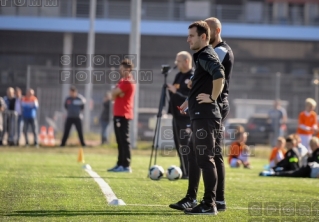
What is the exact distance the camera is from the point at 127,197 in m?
8.73

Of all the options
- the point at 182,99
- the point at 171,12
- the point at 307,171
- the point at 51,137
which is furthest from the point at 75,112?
the point at 171,12

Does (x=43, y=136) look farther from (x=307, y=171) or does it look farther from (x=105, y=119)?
(x=307, y=171)

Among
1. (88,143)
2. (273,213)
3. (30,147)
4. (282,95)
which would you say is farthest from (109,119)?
(273,213)

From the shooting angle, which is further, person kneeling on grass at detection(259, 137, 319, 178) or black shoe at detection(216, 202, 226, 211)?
person kneeling on grass at detection(259, 137, 319, 178)

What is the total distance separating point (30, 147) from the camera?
2217 centimetres

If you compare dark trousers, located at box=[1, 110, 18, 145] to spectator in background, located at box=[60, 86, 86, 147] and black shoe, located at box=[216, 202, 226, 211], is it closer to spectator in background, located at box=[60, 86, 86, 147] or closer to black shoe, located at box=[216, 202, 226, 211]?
spectator in background, located at box=[60, 86, 86, 147]

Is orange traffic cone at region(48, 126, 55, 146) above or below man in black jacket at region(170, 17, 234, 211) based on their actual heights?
below

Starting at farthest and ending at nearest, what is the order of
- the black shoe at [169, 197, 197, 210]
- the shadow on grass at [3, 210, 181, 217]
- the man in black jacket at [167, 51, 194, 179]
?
the man in black jacket at [167, 51, 194, 179] → the black shoe at [169, 197, 197, 210] → the shadow on grass at [3, 210, 181, 217]

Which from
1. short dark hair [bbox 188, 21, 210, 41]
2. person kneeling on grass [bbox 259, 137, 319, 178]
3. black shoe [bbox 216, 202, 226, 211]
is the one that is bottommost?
person kneeling on grass [bbox 259, 137, 319, 178]

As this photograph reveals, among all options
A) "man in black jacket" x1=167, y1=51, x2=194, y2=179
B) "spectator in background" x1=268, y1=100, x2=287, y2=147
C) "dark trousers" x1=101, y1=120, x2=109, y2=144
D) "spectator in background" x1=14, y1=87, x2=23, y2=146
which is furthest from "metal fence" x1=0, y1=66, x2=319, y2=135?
"man in black jacket" x1=167, y1=51, x2=194, y2=179

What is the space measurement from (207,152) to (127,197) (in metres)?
1.71

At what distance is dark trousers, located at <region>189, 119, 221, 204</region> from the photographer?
739 cm

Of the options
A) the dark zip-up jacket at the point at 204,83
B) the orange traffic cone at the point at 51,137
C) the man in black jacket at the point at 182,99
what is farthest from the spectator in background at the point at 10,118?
the dark zip-up jacket at the point at 204,83

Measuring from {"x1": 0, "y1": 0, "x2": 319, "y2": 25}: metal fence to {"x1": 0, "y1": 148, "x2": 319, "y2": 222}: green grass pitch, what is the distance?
29136 millimetres
